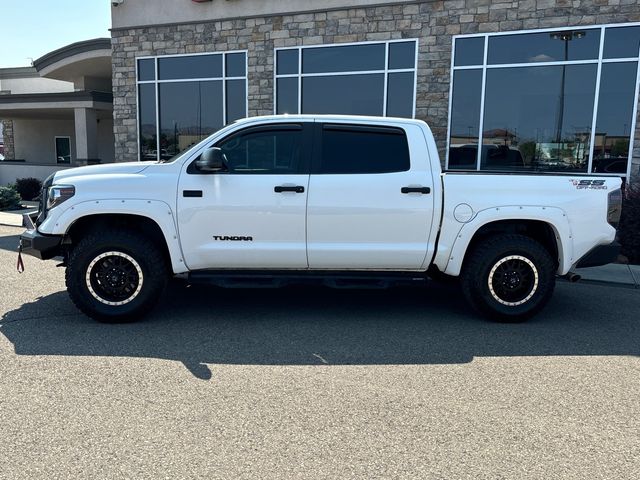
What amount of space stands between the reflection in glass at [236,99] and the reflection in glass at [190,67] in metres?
0.51

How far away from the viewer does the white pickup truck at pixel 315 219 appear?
539 cm

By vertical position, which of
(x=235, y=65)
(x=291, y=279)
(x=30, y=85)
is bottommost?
(x=291, y=279)

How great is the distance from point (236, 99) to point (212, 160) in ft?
32.6

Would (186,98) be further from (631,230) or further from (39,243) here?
(631,230)

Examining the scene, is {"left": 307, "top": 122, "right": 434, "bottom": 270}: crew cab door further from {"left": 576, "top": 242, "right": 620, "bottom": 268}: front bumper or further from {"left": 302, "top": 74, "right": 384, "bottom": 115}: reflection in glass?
{"left": 302, "top": 74, "right": 384, "bottom": 115}: reflection in glass

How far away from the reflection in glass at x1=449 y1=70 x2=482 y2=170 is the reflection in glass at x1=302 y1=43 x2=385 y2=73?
1.93 metres

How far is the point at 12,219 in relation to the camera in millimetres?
13719

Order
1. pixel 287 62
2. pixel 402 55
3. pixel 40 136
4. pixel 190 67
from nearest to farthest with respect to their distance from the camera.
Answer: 1. pixel 402 55
2. pixel 287 62
3. pixel 190 67
4. pixel 40 136

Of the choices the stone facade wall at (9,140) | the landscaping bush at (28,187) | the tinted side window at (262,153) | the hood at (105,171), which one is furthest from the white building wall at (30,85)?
the tinted side window at (262,153)

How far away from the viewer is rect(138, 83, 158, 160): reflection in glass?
15.5 meters

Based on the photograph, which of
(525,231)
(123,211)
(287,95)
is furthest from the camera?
(287,95)

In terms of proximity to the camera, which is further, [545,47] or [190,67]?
[190,67]

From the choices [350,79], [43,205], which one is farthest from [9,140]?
[43,205]

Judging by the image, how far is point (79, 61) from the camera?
19.1 m
